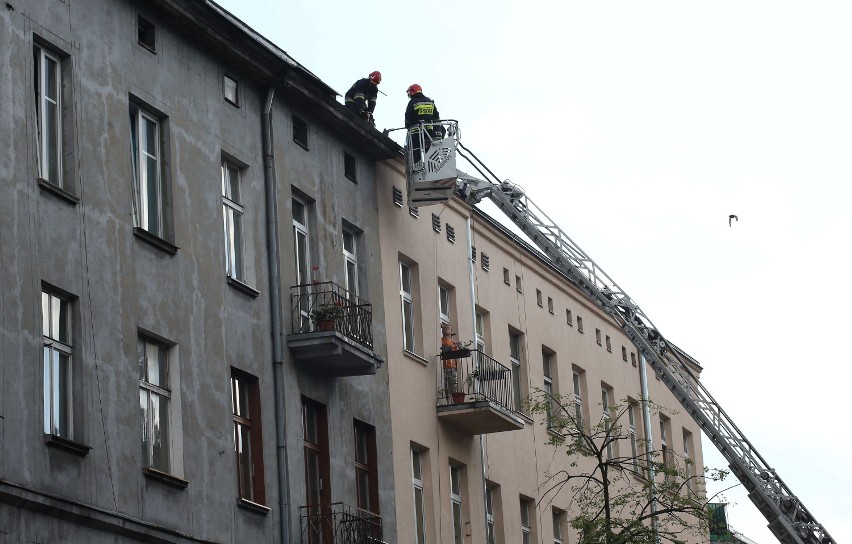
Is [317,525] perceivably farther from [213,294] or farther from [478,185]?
[478,185]

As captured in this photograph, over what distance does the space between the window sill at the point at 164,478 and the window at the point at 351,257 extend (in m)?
7.51

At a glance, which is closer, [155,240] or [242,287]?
[155,240]

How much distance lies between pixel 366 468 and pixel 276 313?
395cm

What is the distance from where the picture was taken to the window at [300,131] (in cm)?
2880

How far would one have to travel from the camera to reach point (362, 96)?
106 feet

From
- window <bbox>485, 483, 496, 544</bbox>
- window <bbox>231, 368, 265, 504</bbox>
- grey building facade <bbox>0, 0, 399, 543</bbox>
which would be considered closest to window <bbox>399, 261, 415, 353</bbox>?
grey building facade <bbox>0, 0, 399, 543</bbox>

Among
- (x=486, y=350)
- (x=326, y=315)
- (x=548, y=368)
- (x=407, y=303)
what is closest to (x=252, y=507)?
(x=326, y=315)

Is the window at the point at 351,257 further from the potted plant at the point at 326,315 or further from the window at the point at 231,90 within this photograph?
the window at the point at 231,90

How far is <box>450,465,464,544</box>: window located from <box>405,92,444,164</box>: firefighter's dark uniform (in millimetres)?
Answer: 6036

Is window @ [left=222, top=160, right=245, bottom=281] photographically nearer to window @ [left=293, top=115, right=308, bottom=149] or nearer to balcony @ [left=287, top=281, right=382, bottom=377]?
balcony @ [left=287, top=281, right=382, bottom=377]

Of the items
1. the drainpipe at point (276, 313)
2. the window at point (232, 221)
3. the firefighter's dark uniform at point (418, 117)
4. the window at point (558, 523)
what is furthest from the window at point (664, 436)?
the window at point (232, 221)

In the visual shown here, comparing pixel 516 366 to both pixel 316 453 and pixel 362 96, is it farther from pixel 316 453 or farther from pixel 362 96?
pixel 316 453

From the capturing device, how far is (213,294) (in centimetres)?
2486

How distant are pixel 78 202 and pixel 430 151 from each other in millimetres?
10741
